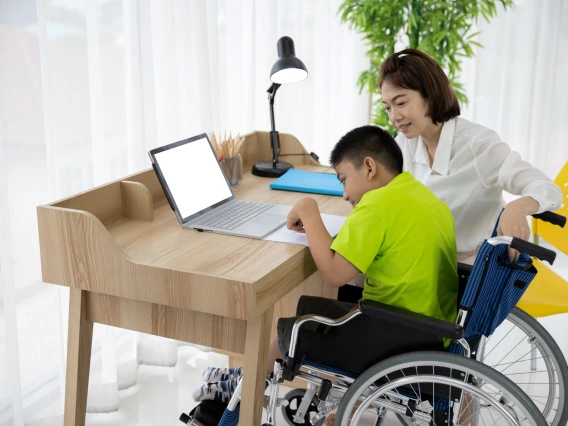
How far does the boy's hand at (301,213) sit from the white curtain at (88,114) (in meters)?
0.85

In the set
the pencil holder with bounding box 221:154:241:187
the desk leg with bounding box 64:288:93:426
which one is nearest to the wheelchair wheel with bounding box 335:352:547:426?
the desk leg with bounding box 64:288:93:426

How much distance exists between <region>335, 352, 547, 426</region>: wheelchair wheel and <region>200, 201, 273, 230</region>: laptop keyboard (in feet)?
1.92

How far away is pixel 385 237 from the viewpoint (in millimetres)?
1567

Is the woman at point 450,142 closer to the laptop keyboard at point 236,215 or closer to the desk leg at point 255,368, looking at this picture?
the laptop keyboard at point 236,215

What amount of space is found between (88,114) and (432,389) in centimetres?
143

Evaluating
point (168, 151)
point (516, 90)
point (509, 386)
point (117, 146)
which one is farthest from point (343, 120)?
point (509, 386)

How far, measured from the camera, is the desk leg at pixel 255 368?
1.57 metres

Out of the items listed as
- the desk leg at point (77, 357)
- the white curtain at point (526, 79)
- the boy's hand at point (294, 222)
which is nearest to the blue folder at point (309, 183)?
the boy's hand at point (294, 222)

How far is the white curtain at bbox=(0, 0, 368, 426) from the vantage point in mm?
2023

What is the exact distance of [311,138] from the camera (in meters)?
3.77

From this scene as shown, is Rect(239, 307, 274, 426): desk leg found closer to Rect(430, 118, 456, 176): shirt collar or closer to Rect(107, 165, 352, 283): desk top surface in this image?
Rect(107, 165, 352, 283): desk top surface

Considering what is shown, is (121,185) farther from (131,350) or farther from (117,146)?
(131,350)

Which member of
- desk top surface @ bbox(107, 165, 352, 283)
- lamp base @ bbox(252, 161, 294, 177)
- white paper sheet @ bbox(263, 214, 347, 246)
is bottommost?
desk top surface @ bbox(107, 165, 352, 283)

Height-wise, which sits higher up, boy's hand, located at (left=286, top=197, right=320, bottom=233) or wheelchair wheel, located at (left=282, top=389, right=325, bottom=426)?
boy's hand, located at (left=286, top=197, right=320, bottom=233)
